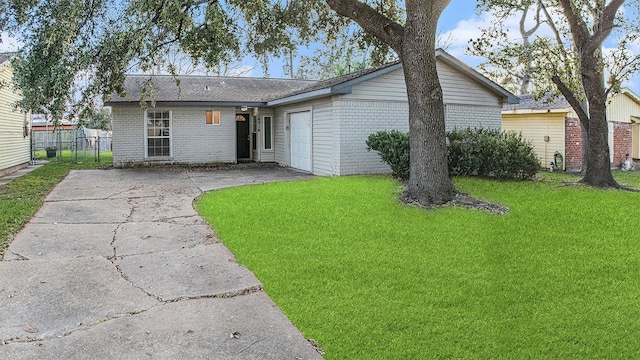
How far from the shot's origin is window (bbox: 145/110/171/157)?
687 inches

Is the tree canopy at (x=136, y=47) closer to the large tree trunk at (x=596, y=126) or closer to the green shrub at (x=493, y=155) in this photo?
the green shrub at (x=493, y=155)

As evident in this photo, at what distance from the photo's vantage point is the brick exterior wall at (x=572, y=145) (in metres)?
18.8

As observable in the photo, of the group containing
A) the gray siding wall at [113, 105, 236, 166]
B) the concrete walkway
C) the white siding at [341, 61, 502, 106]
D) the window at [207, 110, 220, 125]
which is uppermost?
the white siding at [341, 61, 502, 106]

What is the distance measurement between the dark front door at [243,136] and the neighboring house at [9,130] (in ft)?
25.1

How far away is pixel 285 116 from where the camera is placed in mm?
16891

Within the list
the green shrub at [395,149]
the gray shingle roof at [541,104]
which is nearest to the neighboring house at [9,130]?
the green shrub at [395,149]

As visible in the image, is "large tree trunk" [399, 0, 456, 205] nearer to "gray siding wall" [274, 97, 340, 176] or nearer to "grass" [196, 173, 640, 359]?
"grass" [196, 173, 640, 359]

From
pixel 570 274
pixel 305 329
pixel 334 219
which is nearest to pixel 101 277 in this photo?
pixel 305 329

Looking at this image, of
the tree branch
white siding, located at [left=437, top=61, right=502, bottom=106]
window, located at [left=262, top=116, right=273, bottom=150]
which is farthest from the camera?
window, located at [left=262, top=116, right=273, bottom=150]

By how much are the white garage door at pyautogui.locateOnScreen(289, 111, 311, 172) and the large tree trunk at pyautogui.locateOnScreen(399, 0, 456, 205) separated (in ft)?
19.9

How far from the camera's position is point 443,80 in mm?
14812

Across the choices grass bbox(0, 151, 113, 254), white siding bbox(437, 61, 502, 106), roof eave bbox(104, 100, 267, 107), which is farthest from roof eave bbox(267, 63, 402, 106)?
grass bbox(0, 151, 113, 254)

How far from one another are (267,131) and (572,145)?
12.4 meters

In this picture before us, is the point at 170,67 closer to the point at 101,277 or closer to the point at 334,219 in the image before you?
the point at 334,219
